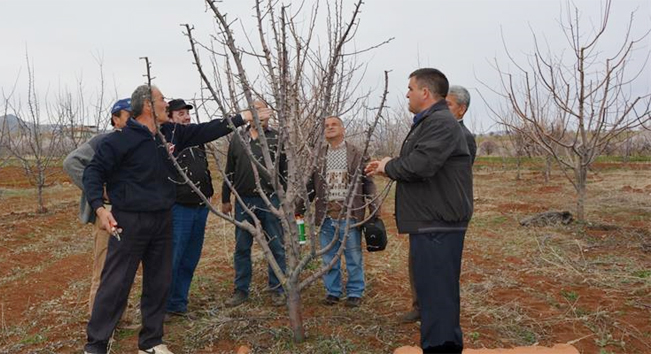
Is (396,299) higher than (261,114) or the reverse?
the reverse

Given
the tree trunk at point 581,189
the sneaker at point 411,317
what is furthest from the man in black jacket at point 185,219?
the tree trunk at point 581,189

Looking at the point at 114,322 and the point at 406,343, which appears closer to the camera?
the point at 114,322

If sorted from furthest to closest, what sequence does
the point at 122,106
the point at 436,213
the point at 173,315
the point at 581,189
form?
1. the point at 581,189
2. the point at 173,315
3. the point at 122,106
4. the point at 436,213

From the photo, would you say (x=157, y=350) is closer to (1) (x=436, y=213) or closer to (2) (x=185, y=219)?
(2) (x=185, y=219)

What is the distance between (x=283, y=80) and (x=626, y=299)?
3367 millimetres

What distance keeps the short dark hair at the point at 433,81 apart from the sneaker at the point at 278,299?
2236 mm

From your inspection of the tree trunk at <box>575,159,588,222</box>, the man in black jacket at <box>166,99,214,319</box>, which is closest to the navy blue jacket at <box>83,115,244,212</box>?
the man in black jacket at <box>166,99,214,319</box>

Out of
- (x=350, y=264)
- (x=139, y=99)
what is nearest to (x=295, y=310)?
(x=350, y=264)

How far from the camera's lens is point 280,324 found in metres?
3.60

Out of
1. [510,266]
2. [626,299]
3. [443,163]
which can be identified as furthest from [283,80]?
[510,266]

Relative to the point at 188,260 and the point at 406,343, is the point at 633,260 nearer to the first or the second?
the point at 406,343

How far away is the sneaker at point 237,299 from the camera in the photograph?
13.7 ft

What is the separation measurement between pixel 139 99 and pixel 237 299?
1.92m

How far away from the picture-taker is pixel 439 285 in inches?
107
